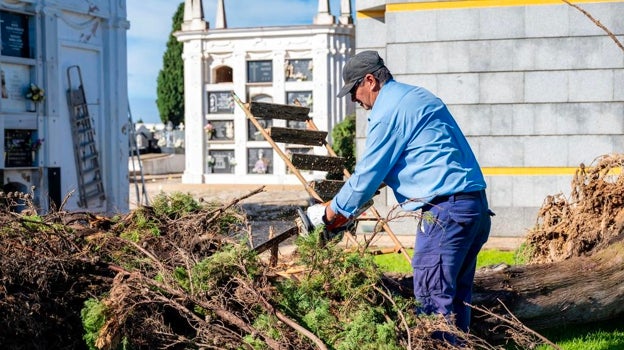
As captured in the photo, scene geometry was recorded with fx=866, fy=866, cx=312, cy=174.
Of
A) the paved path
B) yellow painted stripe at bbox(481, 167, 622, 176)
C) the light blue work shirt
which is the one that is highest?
the light blue work shirt

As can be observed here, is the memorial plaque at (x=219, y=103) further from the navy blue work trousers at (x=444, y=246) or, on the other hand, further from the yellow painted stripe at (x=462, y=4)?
the navy blue work trousers at (x=444, y=246)

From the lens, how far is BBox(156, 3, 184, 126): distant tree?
47.7m

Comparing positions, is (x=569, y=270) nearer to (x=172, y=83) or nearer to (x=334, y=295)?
(x=334, y=295)

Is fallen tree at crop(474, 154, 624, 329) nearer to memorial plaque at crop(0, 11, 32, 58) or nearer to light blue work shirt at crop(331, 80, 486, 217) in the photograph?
light blue work shirt at crop(331, 80, 486, 217)

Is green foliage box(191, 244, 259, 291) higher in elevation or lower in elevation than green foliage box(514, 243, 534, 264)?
higher

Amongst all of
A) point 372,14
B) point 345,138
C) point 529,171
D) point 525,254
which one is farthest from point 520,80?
point 345,138

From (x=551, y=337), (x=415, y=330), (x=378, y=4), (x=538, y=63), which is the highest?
(x=378, y=4)

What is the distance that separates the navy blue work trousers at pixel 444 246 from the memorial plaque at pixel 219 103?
21549 millimetres

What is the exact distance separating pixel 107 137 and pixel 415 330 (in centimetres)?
1192

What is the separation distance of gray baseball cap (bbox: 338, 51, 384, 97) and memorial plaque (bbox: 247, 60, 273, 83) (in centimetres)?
2085

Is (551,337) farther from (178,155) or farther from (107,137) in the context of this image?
(178,155)

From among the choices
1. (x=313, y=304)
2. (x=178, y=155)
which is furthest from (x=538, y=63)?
(x=178, y=155)

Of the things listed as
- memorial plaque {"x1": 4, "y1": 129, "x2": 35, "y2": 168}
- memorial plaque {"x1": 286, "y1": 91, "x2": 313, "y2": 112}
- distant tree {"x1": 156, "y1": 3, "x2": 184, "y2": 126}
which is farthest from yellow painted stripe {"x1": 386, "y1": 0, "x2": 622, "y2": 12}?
distant tree {"x1": 156, "y1": 3, "x2": 184, "y2": 126}

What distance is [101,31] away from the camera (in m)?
15.1
